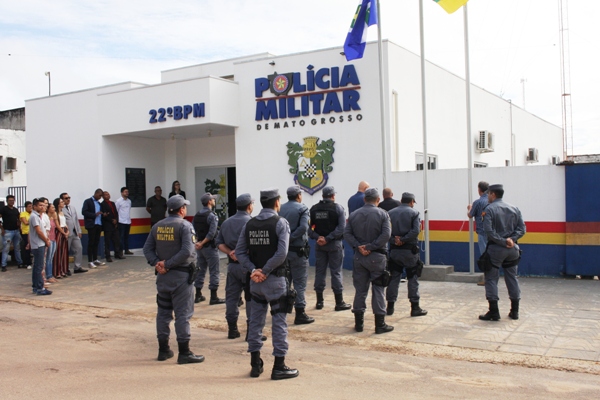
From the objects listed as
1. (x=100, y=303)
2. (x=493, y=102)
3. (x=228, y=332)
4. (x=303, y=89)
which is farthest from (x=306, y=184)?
(x=493, y=102)

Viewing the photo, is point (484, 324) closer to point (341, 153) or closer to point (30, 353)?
point (30, 353)

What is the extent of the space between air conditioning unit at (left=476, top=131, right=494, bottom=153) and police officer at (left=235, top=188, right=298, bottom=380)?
12861 millimetres

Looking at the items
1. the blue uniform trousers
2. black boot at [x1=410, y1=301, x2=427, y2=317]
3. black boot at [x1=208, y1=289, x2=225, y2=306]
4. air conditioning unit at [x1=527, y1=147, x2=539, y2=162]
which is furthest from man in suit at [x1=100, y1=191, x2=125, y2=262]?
air conditioning unit at [x1=527, y1=147, x2=539, y2=162]

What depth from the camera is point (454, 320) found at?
8438 mm

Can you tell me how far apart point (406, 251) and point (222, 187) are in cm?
951

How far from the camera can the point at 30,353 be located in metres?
7.03

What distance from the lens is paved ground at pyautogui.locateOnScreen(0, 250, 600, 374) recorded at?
6.81 meters

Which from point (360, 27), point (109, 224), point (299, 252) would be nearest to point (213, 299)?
point (299, 252)

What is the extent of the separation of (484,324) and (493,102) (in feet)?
46.5

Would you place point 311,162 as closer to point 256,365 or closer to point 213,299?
point 213,299

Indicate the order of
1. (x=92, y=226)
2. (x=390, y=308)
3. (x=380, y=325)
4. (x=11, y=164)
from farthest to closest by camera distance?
(x=11, y=164) < (x=92, y=226) < (x=390, y=308) < (x=380, y=325)

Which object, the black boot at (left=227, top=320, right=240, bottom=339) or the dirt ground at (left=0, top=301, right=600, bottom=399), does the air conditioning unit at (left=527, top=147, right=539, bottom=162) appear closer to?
the dirt ground at (left=0, top=301, right=600, bottom=399)

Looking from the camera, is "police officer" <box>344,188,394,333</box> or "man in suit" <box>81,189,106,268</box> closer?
"police officer" <box>344,188,394,333</box>

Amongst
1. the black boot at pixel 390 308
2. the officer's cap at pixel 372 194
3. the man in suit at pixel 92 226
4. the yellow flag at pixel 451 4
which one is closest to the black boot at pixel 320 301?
the black boot at pixel 390 308
